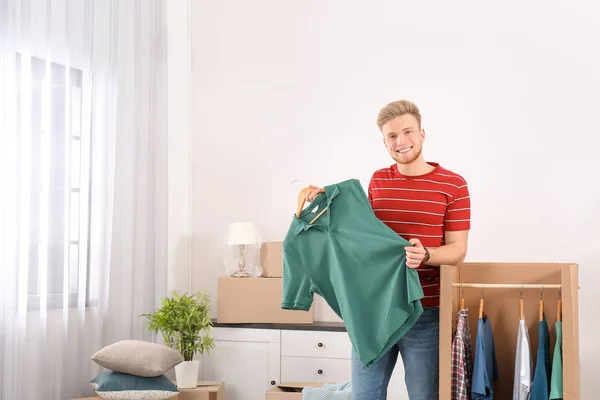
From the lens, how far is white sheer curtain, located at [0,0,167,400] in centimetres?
311

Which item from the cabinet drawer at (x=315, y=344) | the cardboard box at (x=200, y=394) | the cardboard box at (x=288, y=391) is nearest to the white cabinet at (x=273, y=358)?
the cabinet drawer at (x=315, y=344)

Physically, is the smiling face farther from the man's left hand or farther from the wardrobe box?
the wardrobe box

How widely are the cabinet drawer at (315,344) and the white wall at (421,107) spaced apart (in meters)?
0.32

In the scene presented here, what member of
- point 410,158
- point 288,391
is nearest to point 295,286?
point 410,158

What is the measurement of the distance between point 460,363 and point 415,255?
1.36 ft

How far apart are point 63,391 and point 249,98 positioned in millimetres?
2038

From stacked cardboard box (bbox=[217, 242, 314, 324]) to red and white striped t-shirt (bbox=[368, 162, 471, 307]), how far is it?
170 centimetres

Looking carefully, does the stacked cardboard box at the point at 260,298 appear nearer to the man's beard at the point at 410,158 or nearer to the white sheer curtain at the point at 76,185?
the white sheer curtain at the point at 76,185

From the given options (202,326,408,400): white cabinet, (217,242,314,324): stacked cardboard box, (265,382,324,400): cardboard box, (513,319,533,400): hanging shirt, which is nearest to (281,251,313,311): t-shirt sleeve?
(513,319,533,400): hanging shirt

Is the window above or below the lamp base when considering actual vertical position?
above

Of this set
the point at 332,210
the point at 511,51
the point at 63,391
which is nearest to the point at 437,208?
the point at 332,210

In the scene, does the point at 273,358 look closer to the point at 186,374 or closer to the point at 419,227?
the point at 186,374

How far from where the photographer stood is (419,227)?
214cm

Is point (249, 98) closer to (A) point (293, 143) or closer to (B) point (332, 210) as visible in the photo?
(A) point (293, 143)
